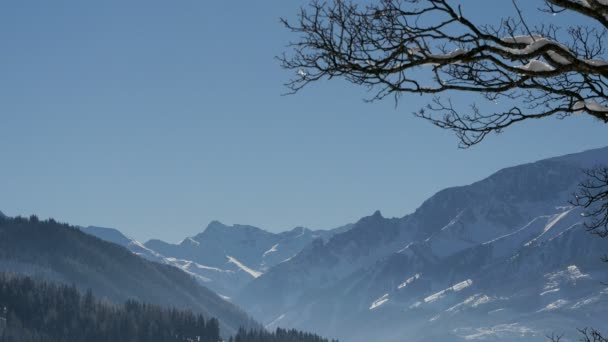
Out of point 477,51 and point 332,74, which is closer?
point 477,51

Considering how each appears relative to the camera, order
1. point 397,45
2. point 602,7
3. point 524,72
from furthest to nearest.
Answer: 1. point 397,45
2. point 524,72
3. point 602,7

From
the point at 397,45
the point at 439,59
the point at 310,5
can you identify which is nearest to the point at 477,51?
the point at 439,59

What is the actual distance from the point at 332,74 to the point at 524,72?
8.34 ft

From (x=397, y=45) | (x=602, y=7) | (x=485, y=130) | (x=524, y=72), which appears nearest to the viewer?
(x=602, y=7)

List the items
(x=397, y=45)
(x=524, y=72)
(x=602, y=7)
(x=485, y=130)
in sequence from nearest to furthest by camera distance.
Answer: (x=602, y=7), (x=524, y=72), (x=397, y=45), (x=485, y=130)

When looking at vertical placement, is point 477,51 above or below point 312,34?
below

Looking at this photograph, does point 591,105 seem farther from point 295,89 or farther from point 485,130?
point 295,89

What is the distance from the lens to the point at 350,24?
10.7 m

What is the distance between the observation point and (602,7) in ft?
28.7

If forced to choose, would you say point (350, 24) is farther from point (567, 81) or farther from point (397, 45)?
point (567, 81)

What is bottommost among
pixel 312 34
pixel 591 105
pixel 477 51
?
pixel 591 105

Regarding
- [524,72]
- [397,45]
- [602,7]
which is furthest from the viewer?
[397,45]

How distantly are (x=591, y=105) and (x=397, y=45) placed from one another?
8.29 feet

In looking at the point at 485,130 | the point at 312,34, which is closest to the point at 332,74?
the point at 312,34
